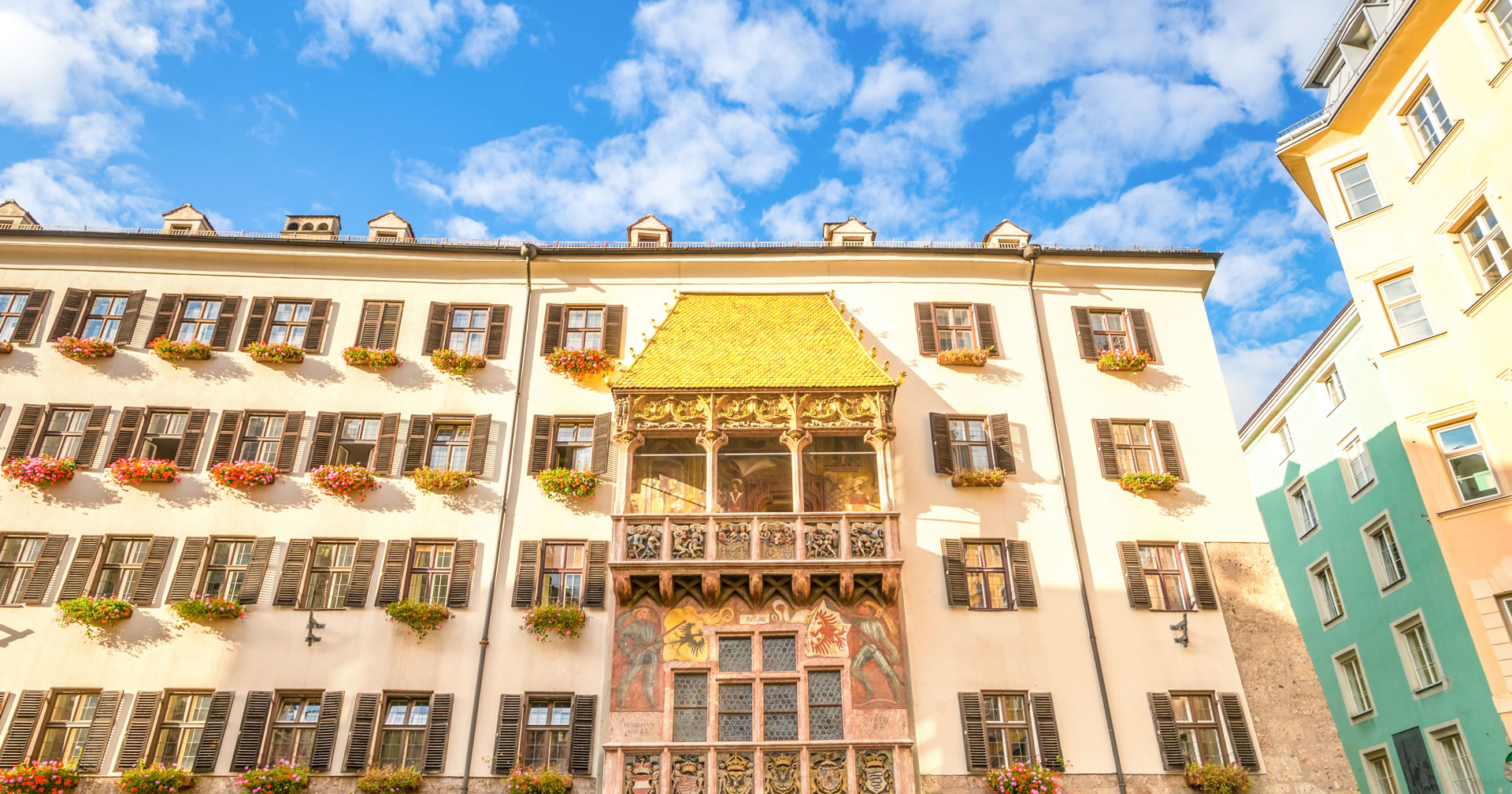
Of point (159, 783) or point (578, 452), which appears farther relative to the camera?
point (578, 452)

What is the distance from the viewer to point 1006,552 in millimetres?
24109

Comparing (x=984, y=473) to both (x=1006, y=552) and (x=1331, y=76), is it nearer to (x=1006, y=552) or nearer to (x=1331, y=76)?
(x=1006, y=552)

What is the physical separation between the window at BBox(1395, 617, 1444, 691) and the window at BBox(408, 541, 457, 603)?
84.4 ft

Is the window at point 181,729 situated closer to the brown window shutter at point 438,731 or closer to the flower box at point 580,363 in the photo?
the brown window shutter at point 438,731

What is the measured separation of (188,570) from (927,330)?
64.0 ft

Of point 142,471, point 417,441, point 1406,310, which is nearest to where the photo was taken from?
point 1406,310

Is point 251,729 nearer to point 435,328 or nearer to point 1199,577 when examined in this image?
point 435,328

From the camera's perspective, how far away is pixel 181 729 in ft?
71.4

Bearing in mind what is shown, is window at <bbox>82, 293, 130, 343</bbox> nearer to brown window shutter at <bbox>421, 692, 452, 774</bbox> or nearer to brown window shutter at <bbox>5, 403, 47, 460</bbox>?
brown window shutter at <bbox>5, 403, 47, 460</bbox>

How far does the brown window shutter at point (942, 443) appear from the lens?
82.1 ft

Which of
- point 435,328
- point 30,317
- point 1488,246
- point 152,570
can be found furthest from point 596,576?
point 1488,246

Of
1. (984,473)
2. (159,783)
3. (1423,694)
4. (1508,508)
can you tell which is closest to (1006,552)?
(984,473)

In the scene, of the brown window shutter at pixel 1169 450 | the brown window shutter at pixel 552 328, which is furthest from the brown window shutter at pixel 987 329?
the brown window shutter at pixel 552 328

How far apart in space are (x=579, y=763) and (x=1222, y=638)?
1503 centimetres
